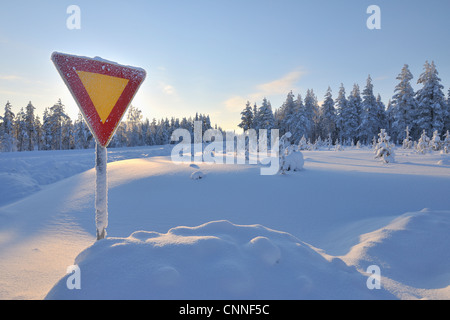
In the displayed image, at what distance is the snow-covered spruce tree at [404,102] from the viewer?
107 feet

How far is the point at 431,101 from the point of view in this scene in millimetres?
A: 30625

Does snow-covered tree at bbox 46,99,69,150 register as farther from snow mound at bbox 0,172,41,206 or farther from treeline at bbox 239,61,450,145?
snow mound at bbox 0,172,41,206

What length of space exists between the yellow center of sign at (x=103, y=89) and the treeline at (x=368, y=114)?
34.3 meters

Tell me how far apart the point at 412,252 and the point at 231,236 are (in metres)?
2.81

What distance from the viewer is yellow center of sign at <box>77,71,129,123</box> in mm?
1733

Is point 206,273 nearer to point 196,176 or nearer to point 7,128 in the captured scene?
point 196,176

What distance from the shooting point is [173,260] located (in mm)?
1793

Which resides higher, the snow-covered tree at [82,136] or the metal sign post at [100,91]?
the snow-covered tree at [82,136]

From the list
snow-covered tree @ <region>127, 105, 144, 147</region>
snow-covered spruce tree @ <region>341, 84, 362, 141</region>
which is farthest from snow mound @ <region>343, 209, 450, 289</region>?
snow-covered tree @ <region>127, 105, 144, 147</region>

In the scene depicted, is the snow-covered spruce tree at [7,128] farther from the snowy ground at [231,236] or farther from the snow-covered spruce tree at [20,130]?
the snowy ground at [231,236]

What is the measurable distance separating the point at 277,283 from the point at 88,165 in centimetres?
1609

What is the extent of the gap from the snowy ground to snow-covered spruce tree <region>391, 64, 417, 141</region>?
33919mm

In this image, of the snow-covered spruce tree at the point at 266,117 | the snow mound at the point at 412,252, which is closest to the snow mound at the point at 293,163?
the snow mound at the point at 412,252
